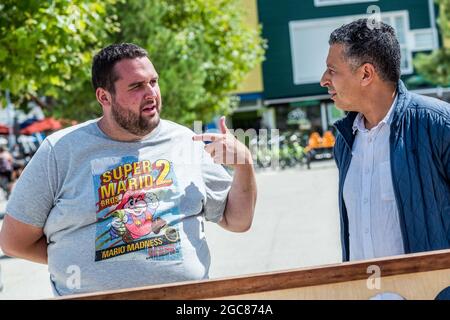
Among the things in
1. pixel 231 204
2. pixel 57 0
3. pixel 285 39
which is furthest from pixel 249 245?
pixel 285 39

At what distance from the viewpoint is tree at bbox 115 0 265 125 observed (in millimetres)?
18391

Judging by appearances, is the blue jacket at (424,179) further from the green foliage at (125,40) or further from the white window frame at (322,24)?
the white window frame at (322,24)

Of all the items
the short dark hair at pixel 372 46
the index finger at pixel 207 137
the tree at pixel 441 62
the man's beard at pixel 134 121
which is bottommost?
the index finger at pixel 207 137

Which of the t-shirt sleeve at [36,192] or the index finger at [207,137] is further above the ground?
the index finger at [207,137]

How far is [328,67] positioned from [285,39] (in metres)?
32.9

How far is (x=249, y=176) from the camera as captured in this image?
268cm

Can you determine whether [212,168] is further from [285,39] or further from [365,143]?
[285,39]

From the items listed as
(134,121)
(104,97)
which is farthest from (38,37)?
(134,121)

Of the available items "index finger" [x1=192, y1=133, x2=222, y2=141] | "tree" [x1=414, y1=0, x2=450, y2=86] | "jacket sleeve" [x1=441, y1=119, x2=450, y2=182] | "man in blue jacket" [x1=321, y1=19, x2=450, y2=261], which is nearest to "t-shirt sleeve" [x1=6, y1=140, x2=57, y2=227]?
"index finger" [x1=192, y1=133, x2=222, y2=141]

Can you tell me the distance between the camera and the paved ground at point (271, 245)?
8320 millimetres

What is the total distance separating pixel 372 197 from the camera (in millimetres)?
2650

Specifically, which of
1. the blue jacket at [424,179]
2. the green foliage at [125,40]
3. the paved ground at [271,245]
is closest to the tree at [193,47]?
the green foliage at [125,40]

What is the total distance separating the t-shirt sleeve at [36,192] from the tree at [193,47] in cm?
1556

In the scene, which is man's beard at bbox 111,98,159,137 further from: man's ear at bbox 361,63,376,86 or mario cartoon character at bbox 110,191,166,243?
man's ear at bbox 361,63,376,86
